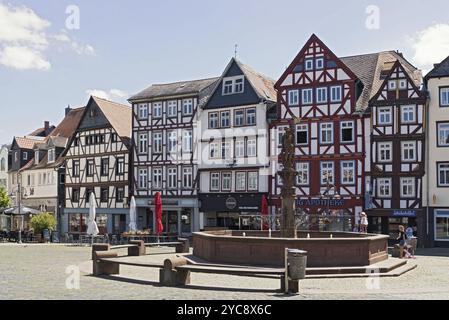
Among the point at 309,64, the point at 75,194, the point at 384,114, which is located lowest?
the point at 75,194

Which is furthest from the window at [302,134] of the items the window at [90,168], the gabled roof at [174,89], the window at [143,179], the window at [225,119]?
the window at [90,168]

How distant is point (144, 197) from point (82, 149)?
26.9 feet

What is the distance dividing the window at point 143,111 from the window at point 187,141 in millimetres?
4063

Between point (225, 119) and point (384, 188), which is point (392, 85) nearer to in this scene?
point (384, 188)

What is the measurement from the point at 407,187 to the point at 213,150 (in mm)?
14022

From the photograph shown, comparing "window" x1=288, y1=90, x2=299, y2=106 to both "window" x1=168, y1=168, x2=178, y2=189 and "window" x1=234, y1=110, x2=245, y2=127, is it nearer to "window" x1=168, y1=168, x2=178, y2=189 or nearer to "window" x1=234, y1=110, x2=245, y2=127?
"window" x1=234, y1=110, x2=245, y2=127

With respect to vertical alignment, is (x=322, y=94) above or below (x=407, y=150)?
above

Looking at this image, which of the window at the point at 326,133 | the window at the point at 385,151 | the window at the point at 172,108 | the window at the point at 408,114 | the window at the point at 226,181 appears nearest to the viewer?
the window at the point at 408,114

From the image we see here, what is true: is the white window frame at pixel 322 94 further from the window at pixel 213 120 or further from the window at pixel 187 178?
the window at pixel 187 178

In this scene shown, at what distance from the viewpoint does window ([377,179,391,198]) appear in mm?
37531

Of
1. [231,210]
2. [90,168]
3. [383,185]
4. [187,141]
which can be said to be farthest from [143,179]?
[383,185]

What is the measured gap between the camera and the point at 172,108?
46625 mm

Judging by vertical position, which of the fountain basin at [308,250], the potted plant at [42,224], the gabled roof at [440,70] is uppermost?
the gabled roof at [440,70]

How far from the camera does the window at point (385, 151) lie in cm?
3741
